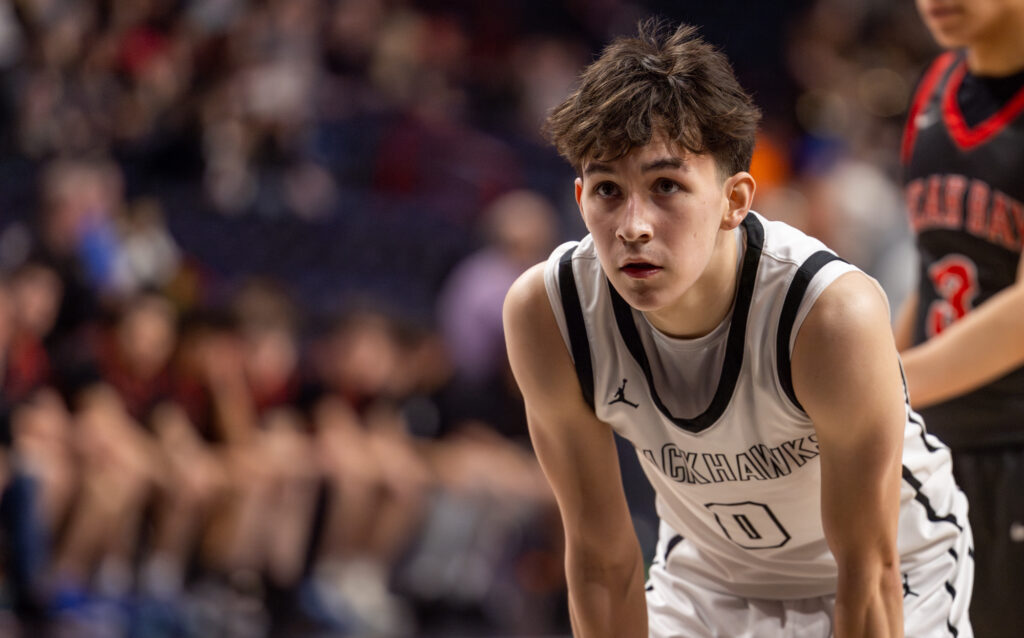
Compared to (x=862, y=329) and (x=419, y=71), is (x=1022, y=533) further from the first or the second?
(x=419, y=71)

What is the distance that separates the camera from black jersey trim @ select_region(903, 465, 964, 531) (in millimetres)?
2497

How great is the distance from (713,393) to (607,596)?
51 cm

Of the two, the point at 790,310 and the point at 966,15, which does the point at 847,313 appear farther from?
the point at 966,15

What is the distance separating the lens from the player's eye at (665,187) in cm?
206

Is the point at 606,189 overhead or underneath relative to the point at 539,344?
overhead

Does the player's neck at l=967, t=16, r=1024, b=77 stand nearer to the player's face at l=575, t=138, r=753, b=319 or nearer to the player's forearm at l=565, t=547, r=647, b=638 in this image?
the player's face at l=575, t=138, r=753, b=319

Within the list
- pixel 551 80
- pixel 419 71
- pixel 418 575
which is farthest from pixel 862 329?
pixel 551 80

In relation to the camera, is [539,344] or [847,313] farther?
[539,344]

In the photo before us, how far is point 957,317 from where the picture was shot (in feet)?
10.2

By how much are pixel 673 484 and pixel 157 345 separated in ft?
13.8

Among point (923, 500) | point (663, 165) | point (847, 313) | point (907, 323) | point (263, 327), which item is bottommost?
point (923, 500)

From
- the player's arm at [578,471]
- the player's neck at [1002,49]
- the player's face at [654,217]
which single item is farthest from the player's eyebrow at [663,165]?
the player's neck at [1002,49]

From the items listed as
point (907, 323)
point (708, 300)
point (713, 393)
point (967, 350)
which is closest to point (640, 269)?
point (708, 300)

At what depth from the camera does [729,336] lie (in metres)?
2.24
